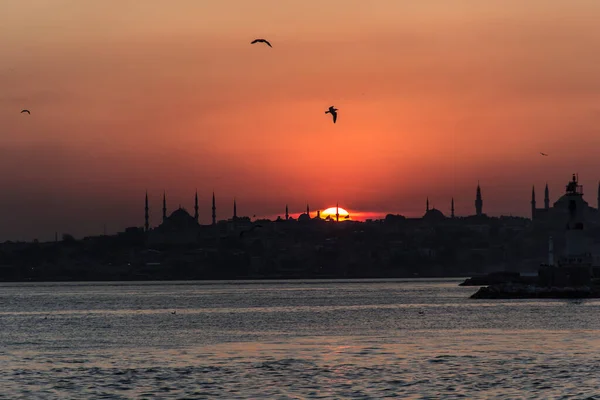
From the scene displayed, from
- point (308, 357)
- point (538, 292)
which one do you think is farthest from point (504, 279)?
point (308, 357)

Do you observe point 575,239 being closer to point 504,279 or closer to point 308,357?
point 504,279

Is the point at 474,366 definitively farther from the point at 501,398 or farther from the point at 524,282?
the point at 524,282

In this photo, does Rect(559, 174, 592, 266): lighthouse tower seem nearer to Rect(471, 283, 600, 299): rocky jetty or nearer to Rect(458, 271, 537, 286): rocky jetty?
Rect(471, 283, 600, 299): rocky jetty

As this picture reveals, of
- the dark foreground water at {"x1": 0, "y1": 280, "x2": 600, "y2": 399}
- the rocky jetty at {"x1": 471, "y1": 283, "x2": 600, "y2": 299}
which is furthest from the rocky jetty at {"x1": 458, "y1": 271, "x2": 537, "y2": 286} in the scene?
the dark foreground water at {"x1": 0, "y1": 280, "x2": 600, "y2": 399}

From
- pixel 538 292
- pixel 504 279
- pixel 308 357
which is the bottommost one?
pixel 308 357

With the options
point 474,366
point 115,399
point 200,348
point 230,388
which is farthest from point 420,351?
point 115,399

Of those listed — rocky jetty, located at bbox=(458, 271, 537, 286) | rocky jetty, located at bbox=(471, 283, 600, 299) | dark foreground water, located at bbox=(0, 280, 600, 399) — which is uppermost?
rocky jetty, located at bbox=(458, 271, 537, 286)
